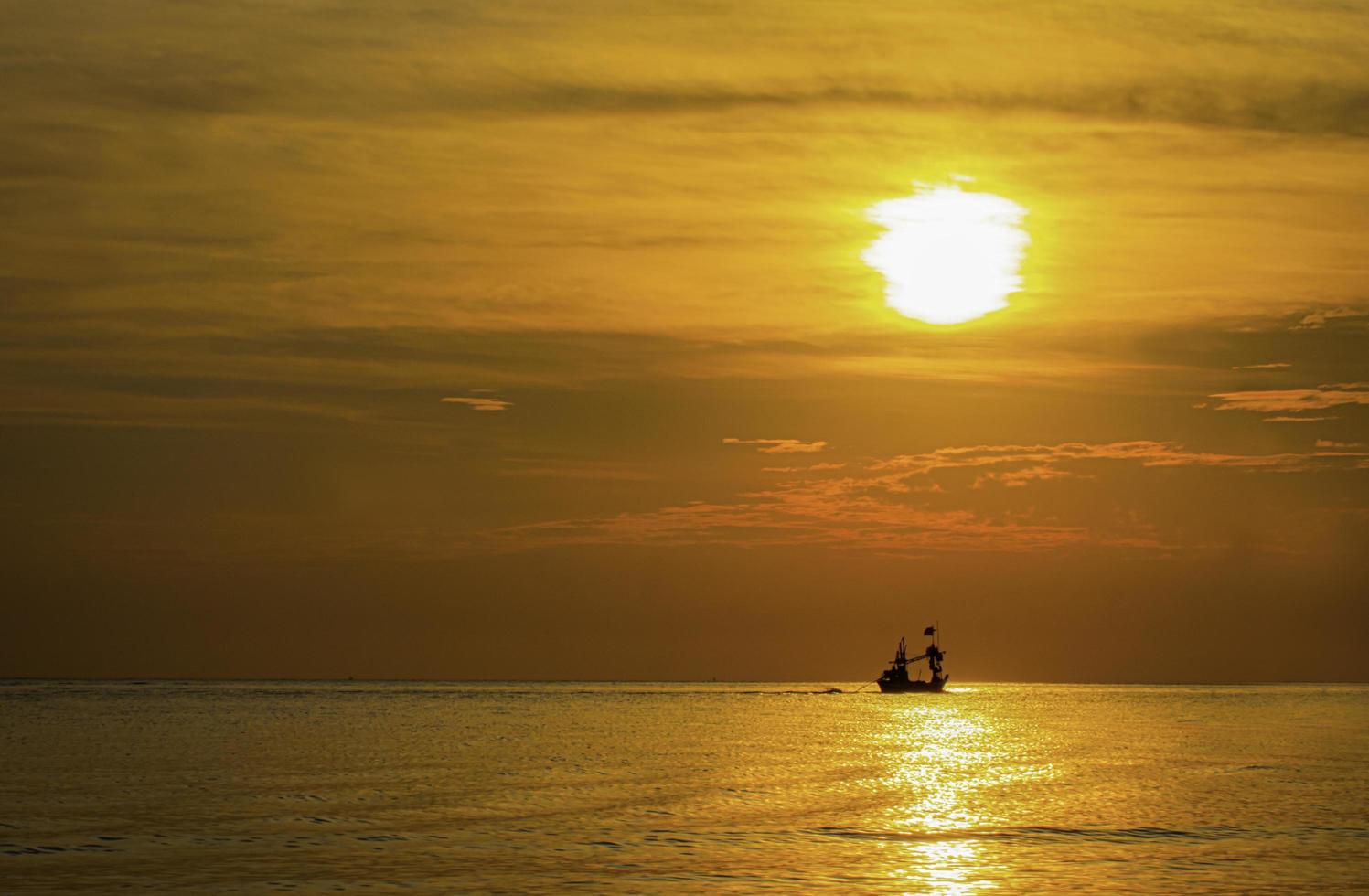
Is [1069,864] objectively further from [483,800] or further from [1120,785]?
[1120,785]

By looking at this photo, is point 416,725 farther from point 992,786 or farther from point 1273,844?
point 1273,844

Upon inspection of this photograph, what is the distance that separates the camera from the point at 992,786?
7419 centimetres

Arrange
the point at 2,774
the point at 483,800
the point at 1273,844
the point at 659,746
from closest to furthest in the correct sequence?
1. the point at 1273,844
2. the point at 483,800
3. the point at 2,774
4. the point at 659,746

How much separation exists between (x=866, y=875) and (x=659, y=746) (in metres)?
66.2

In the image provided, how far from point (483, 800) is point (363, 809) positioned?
18.4 ft

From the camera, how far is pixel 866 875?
43.2 m

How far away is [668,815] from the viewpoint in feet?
194

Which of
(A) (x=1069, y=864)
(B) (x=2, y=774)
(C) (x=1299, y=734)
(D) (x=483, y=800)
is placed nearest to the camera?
(A) (x=1069, y=864)

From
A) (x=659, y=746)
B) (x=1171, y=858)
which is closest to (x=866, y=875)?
(x=1171, y=858)

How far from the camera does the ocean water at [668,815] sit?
4303cm

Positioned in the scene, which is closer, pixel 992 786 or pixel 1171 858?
pixel 1171 858

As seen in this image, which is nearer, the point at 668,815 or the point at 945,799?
the point at 668,815

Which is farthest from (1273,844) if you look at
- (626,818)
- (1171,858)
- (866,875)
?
(626,818)

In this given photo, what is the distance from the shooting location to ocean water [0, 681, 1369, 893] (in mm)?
43031
